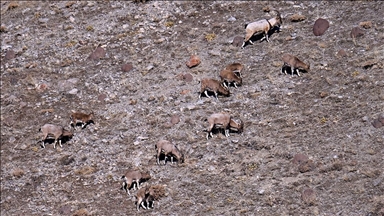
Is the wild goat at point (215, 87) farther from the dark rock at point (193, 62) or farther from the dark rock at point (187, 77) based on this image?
the dark rock at point (193, 62)

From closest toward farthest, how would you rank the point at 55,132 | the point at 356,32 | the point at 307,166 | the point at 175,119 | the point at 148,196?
the point at 307,166 → the point at 148,196 → the point at 175,119 → the point at 55,132 → the point at 356,32

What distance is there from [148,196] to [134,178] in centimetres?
72

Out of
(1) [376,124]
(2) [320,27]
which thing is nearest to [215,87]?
(2) [320,27]

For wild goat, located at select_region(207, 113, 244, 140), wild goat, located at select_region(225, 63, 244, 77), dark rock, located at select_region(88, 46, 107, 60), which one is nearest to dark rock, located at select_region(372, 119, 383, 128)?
wild goat, located at select_region(207, 113, 244, 140)

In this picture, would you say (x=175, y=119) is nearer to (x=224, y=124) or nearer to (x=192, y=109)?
(x=192, y=109)

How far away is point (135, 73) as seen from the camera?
1889 centimetres

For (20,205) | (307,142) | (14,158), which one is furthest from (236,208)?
(14,158)

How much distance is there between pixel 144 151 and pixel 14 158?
3994mm

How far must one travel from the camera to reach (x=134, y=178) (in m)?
15.0

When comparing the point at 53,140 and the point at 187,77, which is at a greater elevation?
the point at 187,77

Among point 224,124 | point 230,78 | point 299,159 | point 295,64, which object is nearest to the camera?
point 299,159

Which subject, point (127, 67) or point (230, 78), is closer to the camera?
point (230, 78)

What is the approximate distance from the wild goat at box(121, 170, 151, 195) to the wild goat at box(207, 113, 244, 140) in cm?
204

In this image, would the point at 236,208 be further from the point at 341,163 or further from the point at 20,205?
the point at 20,205
